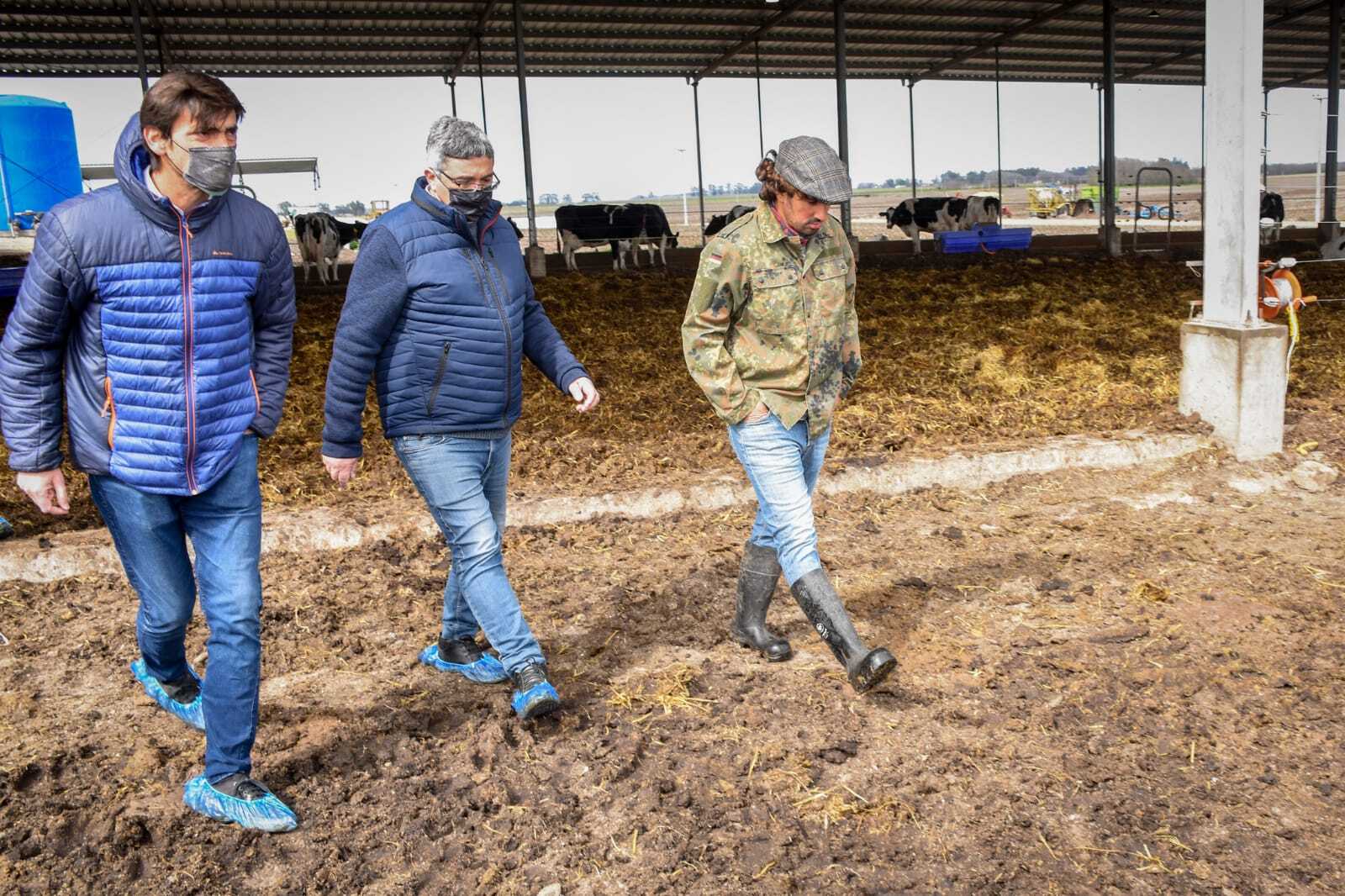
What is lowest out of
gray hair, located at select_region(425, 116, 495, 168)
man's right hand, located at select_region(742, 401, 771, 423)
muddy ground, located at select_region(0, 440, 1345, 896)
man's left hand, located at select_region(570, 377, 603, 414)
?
muddy ground, located at select_region(0, 440, 1345, 896)

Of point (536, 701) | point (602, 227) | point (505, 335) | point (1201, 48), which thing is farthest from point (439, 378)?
point (1201, 48)

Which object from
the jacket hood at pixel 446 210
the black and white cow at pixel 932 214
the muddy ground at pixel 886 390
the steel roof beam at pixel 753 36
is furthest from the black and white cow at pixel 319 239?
the jacket hood at pixel 446 210

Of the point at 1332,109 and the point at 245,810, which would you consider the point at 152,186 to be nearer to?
the point at 245,810

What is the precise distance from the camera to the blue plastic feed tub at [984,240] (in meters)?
17.8

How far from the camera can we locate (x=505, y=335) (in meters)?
3.52

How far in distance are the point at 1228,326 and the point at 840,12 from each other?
481 inches

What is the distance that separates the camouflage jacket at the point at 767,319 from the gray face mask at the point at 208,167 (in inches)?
56.6

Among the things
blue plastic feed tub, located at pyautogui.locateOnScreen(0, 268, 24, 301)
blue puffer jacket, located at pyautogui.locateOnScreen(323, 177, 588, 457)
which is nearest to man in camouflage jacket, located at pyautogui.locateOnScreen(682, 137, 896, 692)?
blue puffer jacket, located at pyautogui.locateOnScreen(323, 177, 588, 457)

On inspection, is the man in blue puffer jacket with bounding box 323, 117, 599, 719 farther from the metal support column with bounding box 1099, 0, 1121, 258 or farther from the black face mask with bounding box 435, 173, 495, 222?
the metal support column with bounding box 1099, 0, 1121, 258

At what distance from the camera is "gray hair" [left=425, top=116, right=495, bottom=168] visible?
3340mm

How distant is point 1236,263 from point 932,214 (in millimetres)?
17317

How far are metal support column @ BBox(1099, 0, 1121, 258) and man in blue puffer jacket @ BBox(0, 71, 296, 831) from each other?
59.8 ft

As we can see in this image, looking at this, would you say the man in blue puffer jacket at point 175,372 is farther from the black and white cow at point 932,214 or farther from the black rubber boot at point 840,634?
the black and white cow at point 932,214

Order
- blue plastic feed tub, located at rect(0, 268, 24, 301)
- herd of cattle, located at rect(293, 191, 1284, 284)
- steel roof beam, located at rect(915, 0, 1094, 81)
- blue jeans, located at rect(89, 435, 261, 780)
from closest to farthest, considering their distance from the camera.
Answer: blue jeans, located at rect(89, 435, 261, 780) < blue plastic feed tub, located at rect(0, 268, 24, 301) < herd of cattle, located at rect(293, 191, 1284, 284) < steel roof beam, located at rect(915, 0, 1094, 81)
